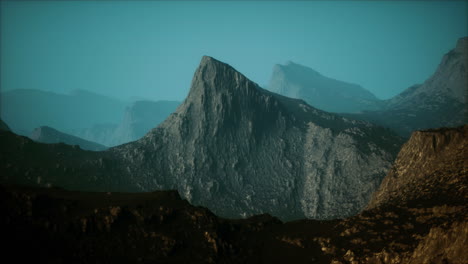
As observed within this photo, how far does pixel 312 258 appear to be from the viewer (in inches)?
1721

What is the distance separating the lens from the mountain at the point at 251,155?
14725cm

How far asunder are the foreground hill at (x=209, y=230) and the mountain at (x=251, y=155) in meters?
90.4

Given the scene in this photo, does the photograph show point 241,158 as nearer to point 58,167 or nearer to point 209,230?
point 58,167

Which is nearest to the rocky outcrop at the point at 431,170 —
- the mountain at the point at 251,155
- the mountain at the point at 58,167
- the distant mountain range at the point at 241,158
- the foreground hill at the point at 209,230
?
the foreground hill at the point at 209,230

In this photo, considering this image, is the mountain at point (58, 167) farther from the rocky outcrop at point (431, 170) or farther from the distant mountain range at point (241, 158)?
the rocky outcrop at point (431, 170)

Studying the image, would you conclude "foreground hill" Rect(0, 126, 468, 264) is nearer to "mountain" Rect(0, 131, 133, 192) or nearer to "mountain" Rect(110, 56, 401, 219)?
"mountain" Rect(0, 131, 133, 192)

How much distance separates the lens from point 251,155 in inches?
6816

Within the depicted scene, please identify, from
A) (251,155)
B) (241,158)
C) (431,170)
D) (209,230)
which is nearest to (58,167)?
(241,158)

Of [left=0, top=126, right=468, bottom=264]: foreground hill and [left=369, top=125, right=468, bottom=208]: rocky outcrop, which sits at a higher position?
[left=369, top=125, right=468, bottom=208]: rocky outcrop

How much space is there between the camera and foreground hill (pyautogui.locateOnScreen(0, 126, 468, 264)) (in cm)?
3709

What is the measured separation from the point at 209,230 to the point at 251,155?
12570cm

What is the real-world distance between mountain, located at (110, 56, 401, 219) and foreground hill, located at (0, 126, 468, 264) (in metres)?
90.4

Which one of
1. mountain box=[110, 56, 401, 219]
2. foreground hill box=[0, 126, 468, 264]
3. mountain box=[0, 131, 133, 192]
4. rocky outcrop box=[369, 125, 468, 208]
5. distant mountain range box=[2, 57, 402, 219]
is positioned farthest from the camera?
mountain box=[110, 56, 401, 219]

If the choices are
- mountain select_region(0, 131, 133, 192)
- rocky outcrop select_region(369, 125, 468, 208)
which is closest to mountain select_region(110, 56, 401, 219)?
mountain select_region(0, 131, 133, 192)
